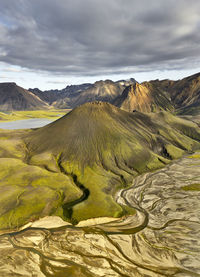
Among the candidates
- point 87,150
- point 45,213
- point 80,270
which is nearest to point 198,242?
point 80,270

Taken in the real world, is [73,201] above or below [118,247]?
above

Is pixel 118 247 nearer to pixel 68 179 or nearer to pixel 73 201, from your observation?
pixel 73 201

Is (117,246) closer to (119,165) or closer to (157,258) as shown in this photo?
(157,258)

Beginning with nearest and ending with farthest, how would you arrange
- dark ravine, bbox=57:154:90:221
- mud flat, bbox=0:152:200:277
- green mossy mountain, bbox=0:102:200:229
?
1. mud flat, bbox=0:152:200:277
2. dark ravine, bbox=57:154:90:221
3. green mossy mountain, bbox=0:102:200:229

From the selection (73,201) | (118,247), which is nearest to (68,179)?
(73,201)

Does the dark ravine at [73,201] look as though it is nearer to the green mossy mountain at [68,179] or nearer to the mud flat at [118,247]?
the green mossy mountain at [68,179]

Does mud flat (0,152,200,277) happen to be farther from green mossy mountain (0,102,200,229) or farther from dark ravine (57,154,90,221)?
green mossy mountain (0,102,200,229)

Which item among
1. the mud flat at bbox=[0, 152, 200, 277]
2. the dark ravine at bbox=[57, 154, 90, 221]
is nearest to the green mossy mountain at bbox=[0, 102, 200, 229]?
the dark ravine at bbox=[57, 154, 90, 221]

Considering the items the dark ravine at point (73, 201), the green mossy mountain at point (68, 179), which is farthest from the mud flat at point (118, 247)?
the green mossy mountain at point (68, 179)
